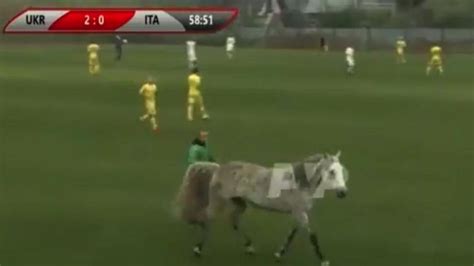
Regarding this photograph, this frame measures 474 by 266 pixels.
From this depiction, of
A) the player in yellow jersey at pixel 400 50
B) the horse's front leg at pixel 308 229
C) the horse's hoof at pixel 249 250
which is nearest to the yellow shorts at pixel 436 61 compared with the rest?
the player in yellow jersey at pixel 400 50

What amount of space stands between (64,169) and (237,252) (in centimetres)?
666

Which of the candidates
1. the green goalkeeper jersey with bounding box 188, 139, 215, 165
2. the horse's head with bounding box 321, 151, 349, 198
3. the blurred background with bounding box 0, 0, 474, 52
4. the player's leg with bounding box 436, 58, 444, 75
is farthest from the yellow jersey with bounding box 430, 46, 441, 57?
the horse's head with bounding box 321, 151, 349, 198

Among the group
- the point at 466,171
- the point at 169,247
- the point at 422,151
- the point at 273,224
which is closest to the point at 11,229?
the point at 169,247

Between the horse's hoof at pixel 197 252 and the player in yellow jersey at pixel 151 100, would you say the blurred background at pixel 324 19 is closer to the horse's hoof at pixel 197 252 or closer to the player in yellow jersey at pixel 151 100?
the player in yellow jersey at pixel 151 100

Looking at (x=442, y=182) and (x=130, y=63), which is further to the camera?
(x=130, y=63)

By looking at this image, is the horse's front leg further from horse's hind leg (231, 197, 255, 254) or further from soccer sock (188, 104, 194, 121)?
soccer sock (188, 104, 194, 121)

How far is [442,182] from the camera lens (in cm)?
1881

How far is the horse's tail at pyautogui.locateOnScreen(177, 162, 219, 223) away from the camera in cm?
1326

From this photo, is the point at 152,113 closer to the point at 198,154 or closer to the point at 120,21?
the point at 198,154

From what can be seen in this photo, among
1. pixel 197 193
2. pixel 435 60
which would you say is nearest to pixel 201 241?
pixel 197 193

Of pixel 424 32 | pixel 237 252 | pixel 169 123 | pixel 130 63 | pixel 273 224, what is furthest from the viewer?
pixel 130 63

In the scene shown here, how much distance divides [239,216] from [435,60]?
2939 centimetres

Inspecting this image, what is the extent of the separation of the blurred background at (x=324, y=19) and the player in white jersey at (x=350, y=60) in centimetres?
37

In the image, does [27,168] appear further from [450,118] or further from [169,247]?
[450,118]
